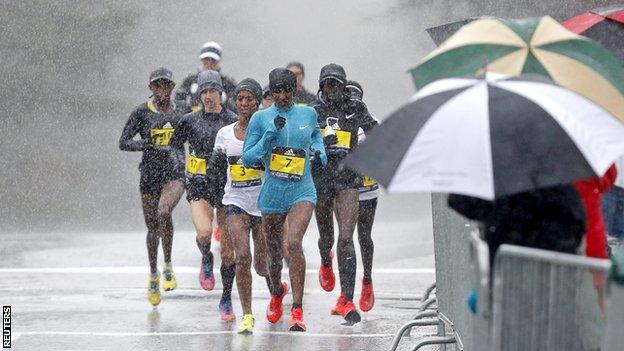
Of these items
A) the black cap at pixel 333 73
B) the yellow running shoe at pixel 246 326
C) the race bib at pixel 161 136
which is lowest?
the yellow running shoe at pixel 246 326

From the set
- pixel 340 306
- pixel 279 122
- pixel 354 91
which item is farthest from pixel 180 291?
pixel 279 122

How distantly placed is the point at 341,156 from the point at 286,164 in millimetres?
1025

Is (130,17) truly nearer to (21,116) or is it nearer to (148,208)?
(21,116)

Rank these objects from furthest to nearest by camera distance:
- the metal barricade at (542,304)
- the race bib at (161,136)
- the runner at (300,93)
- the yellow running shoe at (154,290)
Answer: the runner at (300,93)
the race bib at (161,136)
the yellow running shoe at (154,290)
the metal barricade at (542,304)

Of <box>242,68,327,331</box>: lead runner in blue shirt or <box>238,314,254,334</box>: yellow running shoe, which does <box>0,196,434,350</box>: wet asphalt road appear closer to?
<box>238,314,254,334</box>: yellow running shoe

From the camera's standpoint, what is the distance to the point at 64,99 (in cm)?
2333

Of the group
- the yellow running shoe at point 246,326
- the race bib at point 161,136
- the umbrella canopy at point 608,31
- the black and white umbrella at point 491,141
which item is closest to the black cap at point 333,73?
the race bib at point 161,136

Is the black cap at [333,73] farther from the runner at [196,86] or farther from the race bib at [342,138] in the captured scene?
the runner at [196,86]

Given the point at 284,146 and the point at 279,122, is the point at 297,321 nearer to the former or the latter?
the point at 284,146

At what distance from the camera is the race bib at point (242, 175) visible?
11.3 meters

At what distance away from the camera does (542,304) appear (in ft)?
Answer: 17.9

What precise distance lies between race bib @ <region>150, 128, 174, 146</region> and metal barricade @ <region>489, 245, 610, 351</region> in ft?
24.4

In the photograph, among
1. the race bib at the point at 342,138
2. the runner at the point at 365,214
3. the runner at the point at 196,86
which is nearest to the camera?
the race bib at the point at 342,138

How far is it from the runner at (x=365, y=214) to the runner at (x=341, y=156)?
0.19 ft
